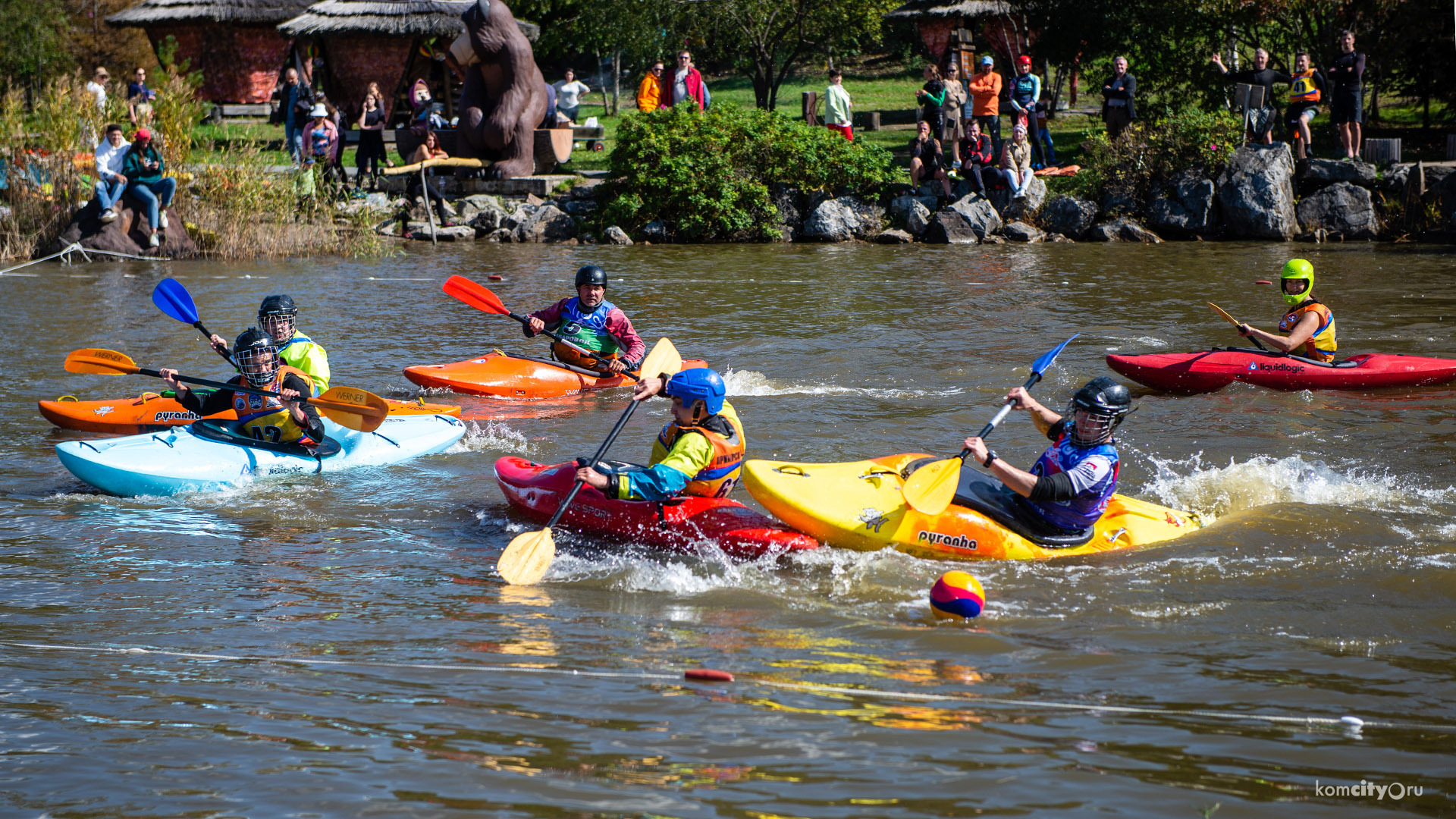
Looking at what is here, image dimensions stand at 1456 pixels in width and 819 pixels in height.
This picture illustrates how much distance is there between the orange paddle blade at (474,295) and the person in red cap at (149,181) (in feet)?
25.3

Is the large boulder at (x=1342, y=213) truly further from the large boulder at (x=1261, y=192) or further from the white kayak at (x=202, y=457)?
the white kayak at (x=202, y=457)

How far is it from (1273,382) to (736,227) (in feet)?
35.6

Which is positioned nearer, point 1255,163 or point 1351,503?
point 1351,503

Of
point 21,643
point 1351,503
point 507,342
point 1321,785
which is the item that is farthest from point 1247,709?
point 507,342

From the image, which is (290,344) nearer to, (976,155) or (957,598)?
(957,598)

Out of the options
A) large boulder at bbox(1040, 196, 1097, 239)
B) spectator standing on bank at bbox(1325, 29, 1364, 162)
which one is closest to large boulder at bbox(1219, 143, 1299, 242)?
spectator standing on bank at bbox(1325, 29, 1364, 162)

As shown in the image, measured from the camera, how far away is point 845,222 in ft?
62.3

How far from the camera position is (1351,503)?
6.64m

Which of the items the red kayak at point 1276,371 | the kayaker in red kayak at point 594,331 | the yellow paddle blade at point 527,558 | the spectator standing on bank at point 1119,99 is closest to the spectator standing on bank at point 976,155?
the spectator standing on bank at point 1119,99

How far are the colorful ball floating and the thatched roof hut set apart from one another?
25.2 meters

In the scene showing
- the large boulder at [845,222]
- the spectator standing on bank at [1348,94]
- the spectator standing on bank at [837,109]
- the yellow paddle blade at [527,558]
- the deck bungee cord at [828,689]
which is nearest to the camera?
the deck bungee cord at [828,689]

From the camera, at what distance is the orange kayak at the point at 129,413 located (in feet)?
26.7

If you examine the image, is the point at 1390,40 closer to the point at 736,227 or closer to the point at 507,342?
the point at 736,227

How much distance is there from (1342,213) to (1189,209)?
1.97 metres
